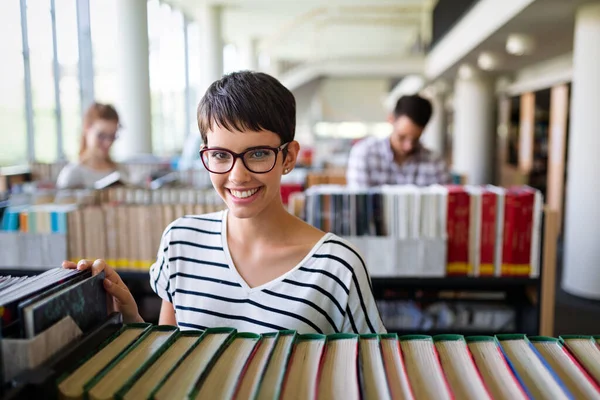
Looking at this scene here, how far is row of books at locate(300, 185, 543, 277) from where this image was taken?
2.68 metres

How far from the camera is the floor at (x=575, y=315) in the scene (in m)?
4.14

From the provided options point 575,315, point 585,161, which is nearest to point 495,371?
point 575,315

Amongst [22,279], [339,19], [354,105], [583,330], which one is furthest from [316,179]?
[354,105]

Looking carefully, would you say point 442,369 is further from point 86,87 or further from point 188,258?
point 86,87

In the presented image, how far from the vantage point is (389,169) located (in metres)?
3.47

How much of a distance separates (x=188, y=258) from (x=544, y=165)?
9692 mm

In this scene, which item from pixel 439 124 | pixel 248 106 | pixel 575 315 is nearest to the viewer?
pixel 248 106

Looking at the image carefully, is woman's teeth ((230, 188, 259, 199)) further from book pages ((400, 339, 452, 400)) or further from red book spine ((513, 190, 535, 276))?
red book spine ((513, 190, 535, 276))

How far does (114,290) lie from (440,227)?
2.03m

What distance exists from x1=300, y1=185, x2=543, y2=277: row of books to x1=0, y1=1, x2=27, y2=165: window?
17.6ft

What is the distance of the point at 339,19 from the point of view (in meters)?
12.8

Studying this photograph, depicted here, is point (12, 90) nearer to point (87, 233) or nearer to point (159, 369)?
point (87, 233)

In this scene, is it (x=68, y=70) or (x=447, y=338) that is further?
(x=68, y=70)

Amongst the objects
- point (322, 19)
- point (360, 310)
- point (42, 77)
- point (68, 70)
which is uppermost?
point (322, 19)
